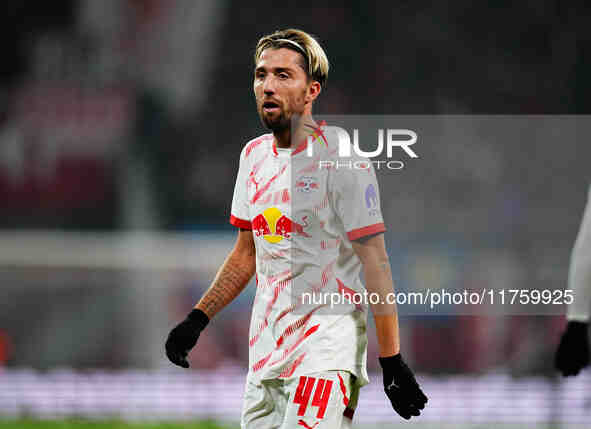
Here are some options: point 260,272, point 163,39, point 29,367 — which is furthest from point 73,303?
point 260,272

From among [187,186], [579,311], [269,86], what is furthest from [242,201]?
[187,186]

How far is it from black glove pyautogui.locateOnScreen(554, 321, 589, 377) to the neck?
1.18m

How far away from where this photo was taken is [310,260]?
10.9ft

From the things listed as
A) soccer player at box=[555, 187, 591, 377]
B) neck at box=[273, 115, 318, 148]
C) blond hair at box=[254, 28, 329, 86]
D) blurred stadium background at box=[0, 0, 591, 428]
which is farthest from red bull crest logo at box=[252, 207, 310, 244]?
blurred stadium background at box=[0, 0, 591, 428]

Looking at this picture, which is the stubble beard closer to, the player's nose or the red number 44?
the player's nose

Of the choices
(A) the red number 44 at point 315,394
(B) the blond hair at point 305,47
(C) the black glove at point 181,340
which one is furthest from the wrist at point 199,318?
(B) the blond hair at point 305,47

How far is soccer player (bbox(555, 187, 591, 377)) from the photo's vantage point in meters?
3.29

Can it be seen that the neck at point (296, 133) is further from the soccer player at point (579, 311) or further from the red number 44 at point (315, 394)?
the soccer player at point (579, 311)

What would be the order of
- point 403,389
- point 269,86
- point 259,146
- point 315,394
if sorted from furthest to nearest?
point 259,146 → point 269,86 → point 403,389 → point 315,394

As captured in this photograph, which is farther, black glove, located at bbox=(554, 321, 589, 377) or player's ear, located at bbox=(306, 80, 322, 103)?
player's ear, located at bbox=(306, 80, 322, 103)

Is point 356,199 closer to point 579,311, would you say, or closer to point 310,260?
point 310,260

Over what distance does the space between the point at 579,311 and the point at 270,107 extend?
1.33 m

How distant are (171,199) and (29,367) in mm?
1960

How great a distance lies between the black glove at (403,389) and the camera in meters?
3.25
